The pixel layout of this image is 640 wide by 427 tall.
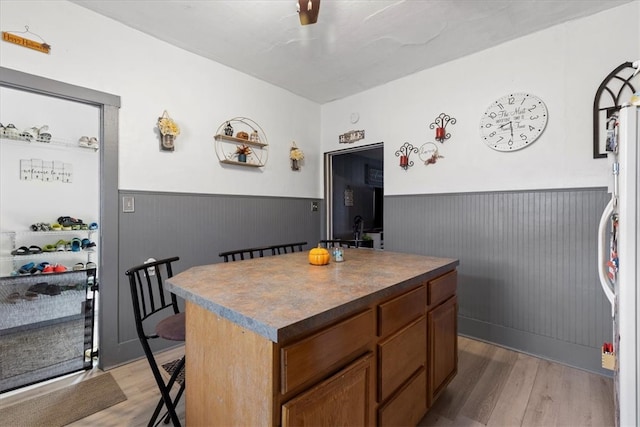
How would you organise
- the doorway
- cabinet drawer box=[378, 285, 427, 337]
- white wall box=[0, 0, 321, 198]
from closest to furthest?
cabinet drawer box=[378, 285, 427, 337], white wall box=[0, 0, 321, 198], the doorway

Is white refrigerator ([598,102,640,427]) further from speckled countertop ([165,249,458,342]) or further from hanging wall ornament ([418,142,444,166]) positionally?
hanging wall ornament ([418,142,444,166])

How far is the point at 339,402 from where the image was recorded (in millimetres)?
1010

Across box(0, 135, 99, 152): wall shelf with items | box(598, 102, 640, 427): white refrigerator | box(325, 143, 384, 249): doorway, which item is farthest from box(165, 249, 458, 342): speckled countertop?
box(0, 135, 99, 152): wall shelf with items

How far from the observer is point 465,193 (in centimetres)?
282

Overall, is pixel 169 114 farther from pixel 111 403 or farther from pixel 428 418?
pixel 428 418

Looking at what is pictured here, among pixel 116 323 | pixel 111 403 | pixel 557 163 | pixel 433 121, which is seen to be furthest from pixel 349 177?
pixel 111 403

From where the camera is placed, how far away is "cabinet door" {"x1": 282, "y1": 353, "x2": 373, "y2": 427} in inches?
34.4

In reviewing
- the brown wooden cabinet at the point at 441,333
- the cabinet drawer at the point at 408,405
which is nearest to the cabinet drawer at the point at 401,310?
the brown wooden cabinet at the point at 441,333

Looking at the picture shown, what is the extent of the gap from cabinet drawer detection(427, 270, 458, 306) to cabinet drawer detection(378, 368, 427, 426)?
36cm

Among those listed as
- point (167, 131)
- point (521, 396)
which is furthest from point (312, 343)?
point (167, 131)

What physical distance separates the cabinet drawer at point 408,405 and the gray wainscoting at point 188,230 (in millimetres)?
2093

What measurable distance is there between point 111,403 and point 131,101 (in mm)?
2150

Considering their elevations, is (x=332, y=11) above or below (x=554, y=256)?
above

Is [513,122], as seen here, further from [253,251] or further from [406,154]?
Result: [253,251]
